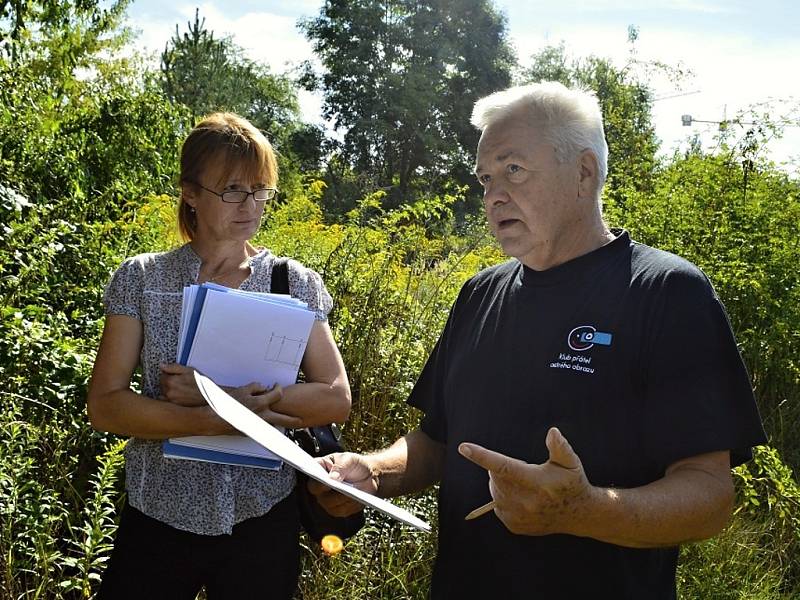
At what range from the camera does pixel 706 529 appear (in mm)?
1688

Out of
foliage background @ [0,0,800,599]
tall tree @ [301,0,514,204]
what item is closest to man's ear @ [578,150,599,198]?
foliage background @ [0,0,800,599]

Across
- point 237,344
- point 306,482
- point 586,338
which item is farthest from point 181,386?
point 586,338

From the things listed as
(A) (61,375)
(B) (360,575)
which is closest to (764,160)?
(B) (360,575)

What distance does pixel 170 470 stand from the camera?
2.40 meters

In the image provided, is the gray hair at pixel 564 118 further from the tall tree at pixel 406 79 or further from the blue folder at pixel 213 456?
the tall tree at pixel 406 79

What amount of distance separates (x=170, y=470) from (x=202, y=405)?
22 cm

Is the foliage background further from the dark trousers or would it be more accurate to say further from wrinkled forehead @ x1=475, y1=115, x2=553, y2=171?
wrinkled forehead @ x1=475, y1=115, x2=553, y2=171

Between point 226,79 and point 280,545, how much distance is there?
28653 mm

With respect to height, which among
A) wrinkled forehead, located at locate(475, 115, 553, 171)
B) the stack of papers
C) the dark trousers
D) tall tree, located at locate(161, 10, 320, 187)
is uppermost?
tall tree, located at locate(161, 10, 320, 187)

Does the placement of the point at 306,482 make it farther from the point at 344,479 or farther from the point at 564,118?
the point at 564,118

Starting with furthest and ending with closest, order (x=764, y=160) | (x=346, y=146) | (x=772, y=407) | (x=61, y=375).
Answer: (x=346, y=146), (x=764, y=160), (x=772, y=407), (x=61, y=375)

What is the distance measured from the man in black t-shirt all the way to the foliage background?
1.29 m

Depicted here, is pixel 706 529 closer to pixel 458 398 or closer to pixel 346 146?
pixel 458 398

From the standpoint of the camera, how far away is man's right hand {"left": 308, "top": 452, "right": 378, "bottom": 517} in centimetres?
215
